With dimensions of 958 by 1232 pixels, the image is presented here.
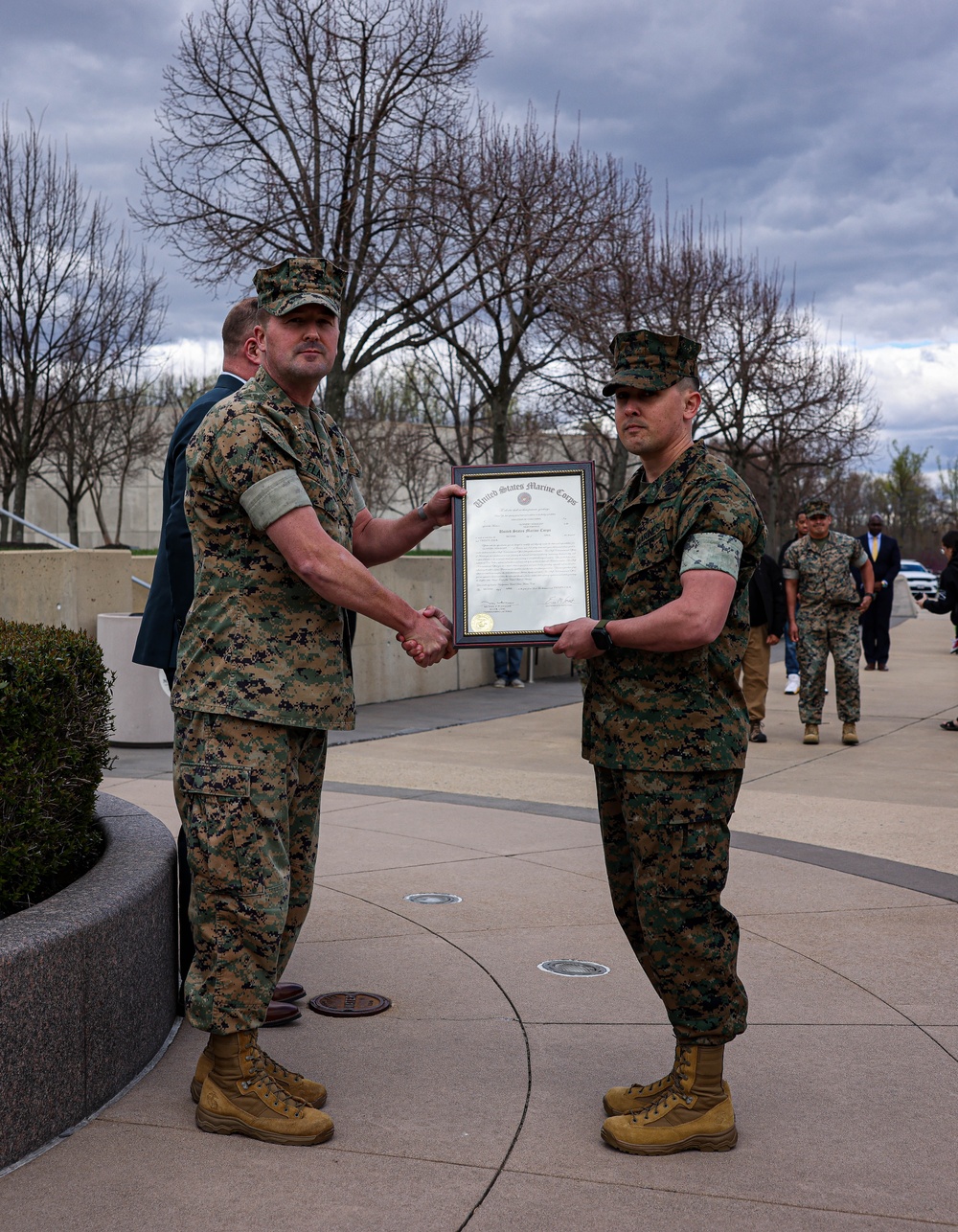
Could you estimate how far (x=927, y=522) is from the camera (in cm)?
8044

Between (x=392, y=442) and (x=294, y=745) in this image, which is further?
(x=392, y=442)

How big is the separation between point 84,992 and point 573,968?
6.08 feet

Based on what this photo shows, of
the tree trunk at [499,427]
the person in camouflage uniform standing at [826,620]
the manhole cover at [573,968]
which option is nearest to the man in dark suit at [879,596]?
the person in camouflage uniform standing at [826,620]

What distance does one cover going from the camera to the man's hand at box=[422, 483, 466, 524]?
3553 mm

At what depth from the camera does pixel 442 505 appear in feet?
11.9

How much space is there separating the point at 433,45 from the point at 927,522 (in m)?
69.9

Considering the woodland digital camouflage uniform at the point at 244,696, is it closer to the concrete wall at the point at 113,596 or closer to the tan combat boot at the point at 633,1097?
the tan combat boot at the point at 633,1097

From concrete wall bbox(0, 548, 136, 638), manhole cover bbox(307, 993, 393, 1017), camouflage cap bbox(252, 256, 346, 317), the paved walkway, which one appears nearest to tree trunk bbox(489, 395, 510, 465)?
concrete wall bbox(0, 548, 136, 638)

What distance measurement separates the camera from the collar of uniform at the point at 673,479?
3211mm

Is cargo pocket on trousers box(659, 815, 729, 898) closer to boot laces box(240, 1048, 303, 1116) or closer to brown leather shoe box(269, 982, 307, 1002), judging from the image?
boot laces box(240, 1048, 303, 1116)

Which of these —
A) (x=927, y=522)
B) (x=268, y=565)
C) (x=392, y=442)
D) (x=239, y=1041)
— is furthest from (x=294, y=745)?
(x=927, y=522)

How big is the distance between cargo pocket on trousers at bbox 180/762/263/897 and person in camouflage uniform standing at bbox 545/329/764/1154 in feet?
2.89

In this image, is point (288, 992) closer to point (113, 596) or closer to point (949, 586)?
point (113, 596)

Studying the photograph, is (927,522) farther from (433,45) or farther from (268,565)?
(268,565)
